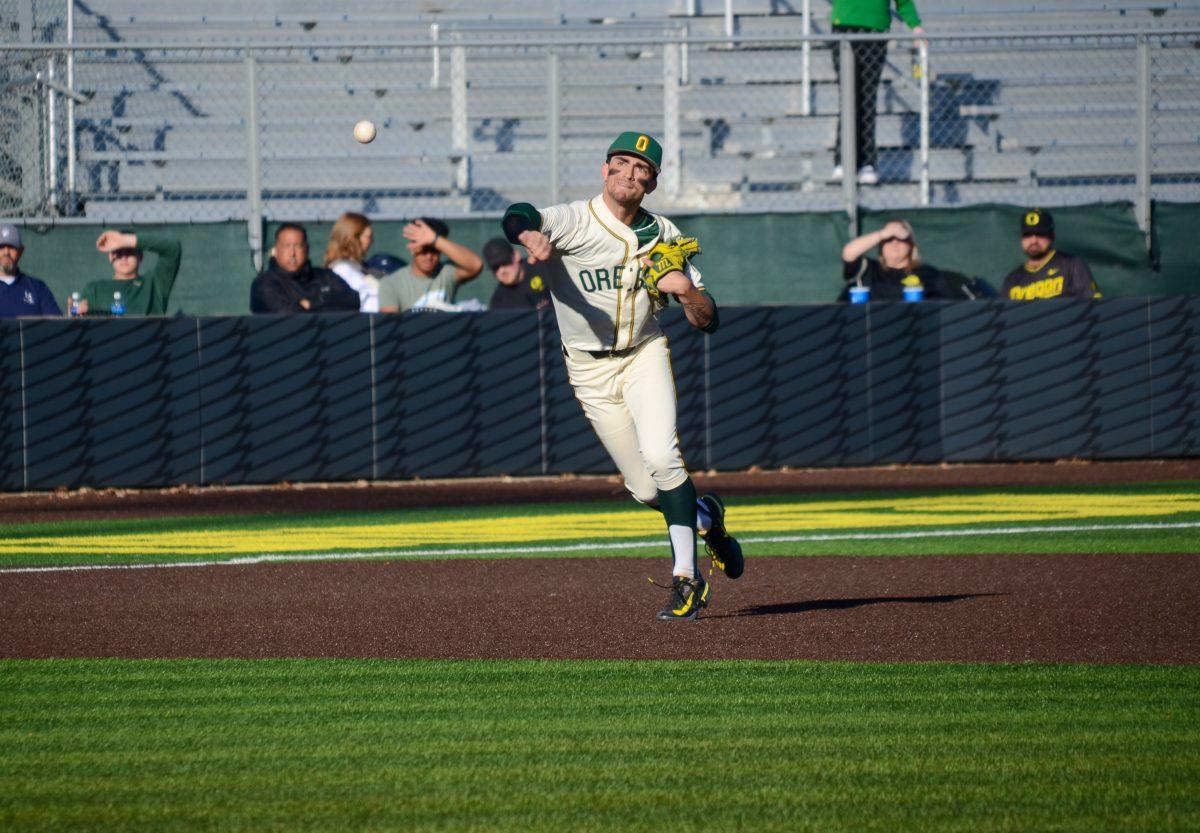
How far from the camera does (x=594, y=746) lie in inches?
197

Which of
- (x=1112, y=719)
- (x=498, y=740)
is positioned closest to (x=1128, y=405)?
(x=1112, y=719)

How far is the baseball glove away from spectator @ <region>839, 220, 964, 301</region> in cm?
779

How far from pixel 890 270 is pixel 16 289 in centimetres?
747

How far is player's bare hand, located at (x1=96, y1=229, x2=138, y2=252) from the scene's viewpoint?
12.7 m

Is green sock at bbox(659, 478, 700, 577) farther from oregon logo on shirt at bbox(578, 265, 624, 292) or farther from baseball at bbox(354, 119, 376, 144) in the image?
baseball at bbox(354, 119, 376, 144)

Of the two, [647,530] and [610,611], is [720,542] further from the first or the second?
[647,530]

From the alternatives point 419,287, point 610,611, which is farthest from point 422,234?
point 419,287

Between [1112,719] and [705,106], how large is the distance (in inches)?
538

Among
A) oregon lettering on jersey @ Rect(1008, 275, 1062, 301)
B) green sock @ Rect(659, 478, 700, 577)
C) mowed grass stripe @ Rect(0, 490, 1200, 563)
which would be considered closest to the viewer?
green sock @ Rect(659, 478, 700, 577)

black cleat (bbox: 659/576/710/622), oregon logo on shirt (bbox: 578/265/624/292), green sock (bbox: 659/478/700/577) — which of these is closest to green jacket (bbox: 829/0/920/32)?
oregon logo on shirt (bbox: 578/265/624/292)

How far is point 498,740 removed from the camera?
201 inches

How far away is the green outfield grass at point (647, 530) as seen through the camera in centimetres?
1012

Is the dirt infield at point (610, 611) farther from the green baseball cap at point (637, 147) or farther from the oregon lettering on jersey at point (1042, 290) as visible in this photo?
the oregon lettering on jersey at point (1042, 290)

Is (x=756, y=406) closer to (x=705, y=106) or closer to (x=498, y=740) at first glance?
(x=705, y=106)
